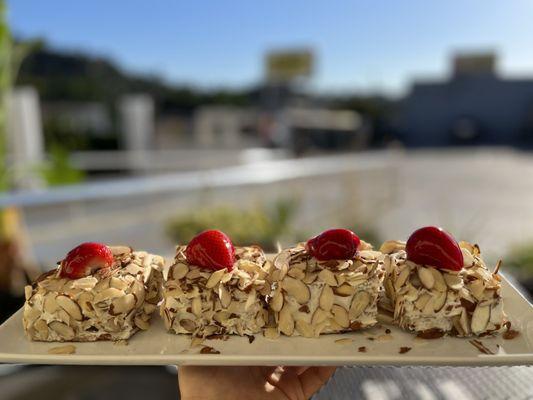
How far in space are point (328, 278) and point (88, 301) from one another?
0.49m

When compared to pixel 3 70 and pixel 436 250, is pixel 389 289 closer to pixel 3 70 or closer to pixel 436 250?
pixel 436 250

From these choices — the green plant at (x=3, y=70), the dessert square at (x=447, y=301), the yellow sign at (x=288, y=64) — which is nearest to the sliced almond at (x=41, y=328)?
the dessert square at (x=447, y=301)

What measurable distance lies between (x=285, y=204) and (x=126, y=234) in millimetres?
1587

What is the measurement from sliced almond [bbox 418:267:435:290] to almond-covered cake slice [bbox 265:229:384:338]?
0.09m

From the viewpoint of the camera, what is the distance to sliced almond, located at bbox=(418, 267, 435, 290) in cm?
100

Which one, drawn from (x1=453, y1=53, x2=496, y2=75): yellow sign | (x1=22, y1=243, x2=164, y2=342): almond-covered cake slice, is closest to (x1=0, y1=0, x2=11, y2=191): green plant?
(x1=22, y1=243, x2=164, y2=342): almond-covered cake slice

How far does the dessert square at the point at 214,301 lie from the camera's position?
101cm

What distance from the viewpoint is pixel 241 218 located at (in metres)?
3.78

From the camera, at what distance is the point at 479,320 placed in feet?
3.19

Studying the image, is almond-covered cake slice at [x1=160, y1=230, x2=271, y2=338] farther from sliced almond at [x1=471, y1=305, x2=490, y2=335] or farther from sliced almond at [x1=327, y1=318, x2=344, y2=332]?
sliced almond at [x1=471, y1=305, x2=490, y2=335]

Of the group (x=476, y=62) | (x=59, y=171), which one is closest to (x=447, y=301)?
(x=59, y=171)

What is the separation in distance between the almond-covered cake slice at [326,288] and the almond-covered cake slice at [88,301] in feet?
0.94

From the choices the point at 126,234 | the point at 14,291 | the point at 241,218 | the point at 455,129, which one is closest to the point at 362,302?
the point at 14,291

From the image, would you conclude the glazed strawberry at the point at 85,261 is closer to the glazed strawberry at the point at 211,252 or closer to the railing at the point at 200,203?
the glazed strawberry at the point at 211,252
